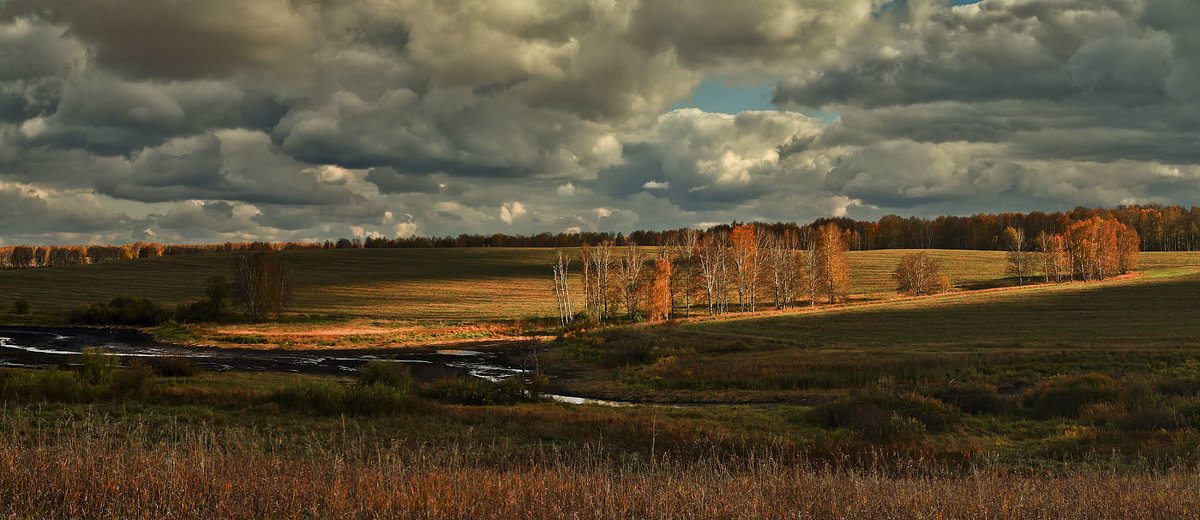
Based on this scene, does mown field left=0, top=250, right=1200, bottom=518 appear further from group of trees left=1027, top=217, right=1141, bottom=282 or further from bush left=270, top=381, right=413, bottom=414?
group of trees left=1027, top=217, right=1141, bottom=282

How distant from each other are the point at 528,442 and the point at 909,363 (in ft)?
79.3

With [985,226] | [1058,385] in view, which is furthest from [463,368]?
[985,226]

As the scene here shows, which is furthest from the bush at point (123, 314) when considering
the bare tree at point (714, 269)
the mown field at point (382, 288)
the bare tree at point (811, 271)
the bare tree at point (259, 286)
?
the bare tree at point (811, 271)

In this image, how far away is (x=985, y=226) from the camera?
174 metres

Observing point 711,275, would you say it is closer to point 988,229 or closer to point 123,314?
point 123,314

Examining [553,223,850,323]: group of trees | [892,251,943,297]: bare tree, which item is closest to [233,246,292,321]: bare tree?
[553,223,850,323]: group of trees

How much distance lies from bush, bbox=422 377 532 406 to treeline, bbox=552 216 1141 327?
41.3 meters

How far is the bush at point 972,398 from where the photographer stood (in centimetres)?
2395

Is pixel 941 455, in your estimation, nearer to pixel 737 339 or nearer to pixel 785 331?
pixel 737 339

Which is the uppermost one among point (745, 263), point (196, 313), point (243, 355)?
point (745, 263)

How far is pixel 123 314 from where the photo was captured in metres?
70.9

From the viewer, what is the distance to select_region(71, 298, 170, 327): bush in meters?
70.8

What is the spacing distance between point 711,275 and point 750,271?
618cm

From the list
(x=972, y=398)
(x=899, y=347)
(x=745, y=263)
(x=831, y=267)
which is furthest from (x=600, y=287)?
(x=972, y=398)
